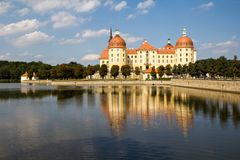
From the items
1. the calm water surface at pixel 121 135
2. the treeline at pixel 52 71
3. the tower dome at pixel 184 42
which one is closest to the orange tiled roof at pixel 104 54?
the treeline at pixel 52 71

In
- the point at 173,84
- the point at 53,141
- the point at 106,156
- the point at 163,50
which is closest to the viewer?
the point at 106,156

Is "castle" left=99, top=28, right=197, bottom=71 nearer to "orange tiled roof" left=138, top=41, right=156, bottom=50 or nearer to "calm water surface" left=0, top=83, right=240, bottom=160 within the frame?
"orange tiled roof" left=138, top=41, right=156, bottom=50

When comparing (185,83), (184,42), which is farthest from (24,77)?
(185,83)

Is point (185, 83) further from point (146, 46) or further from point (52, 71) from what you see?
point (52, 71)

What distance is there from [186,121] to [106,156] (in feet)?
32.6

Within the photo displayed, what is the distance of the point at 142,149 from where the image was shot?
45.9 ft

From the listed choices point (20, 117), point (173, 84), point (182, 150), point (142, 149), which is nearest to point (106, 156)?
point (142, 149)

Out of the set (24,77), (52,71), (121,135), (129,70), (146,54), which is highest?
(146,54)

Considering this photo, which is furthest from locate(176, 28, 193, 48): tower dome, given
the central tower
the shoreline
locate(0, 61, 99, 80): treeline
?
locate(0, 61, 99, 80): treeline

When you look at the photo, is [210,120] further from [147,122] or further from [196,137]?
[196,137]

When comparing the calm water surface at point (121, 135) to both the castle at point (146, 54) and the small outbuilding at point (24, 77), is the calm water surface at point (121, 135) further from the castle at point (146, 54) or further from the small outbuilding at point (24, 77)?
the small outbuilding at point (24, 77)

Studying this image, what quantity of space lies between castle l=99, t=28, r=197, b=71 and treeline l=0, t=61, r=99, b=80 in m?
Result: 6.91

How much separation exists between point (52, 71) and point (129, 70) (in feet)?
78.5

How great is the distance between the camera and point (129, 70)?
87.1m
